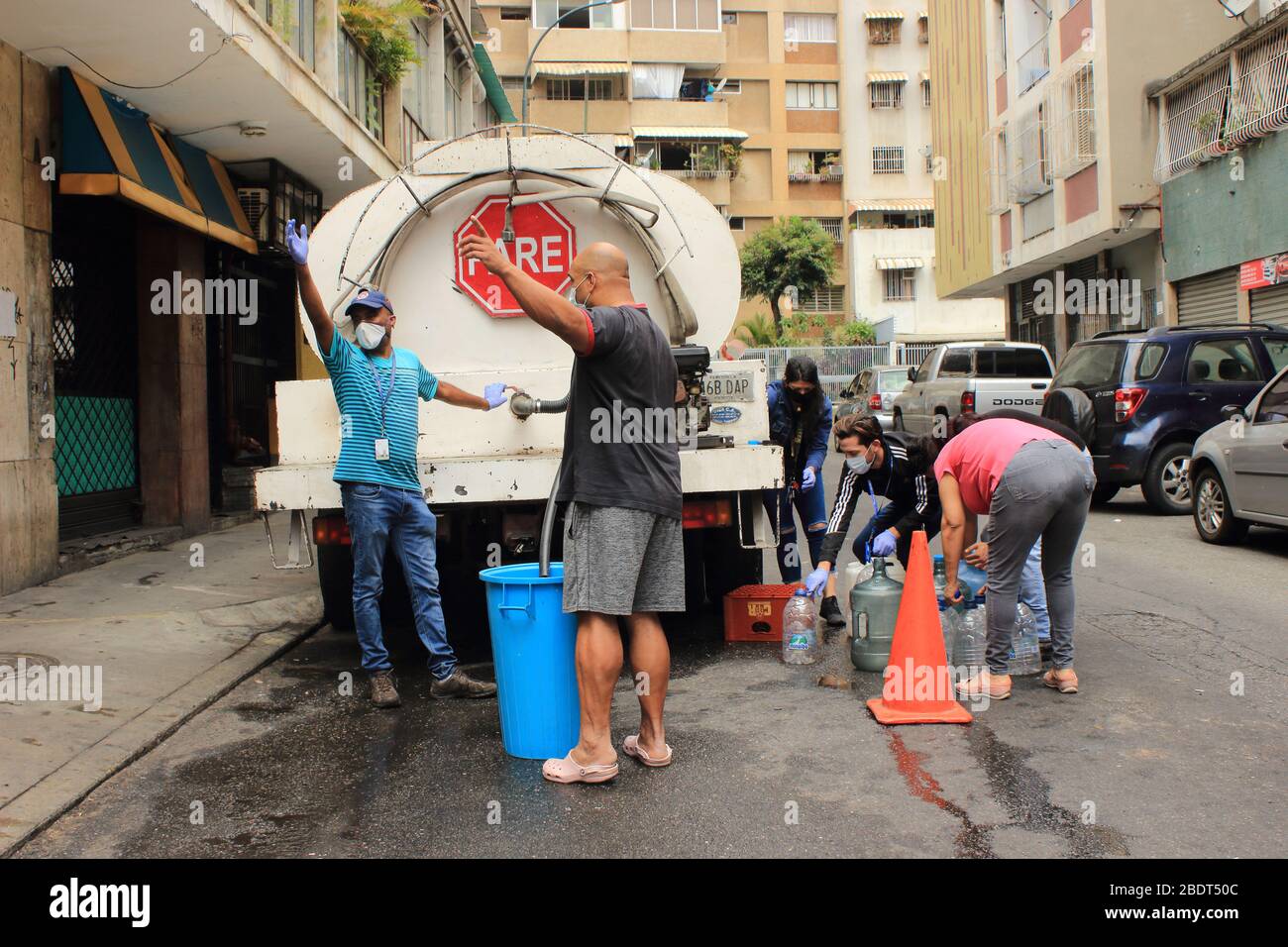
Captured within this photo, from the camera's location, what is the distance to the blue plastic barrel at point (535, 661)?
4.56m

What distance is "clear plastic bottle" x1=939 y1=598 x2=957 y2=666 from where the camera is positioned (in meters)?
6.30

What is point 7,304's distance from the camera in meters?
8.43

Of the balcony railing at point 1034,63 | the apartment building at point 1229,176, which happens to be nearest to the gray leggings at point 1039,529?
the apartment building at point 1229,176

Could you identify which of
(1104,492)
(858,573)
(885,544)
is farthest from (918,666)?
(1104,492)

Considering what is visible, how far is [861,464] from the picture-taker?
6.49 metres

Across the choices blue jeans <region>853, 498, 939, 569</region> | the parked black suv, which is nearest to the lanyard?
blue jeans <region>853, 498, 939, 569</region>

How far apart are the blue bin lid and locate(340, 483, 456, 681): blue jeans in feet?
3.10

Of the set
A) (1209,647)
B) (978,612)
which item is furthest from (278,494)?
(1209,647)

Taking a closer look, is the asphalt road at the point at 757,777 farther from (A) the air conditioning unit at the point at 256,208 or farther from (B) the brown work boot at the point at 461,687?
(A) the air conditioning unit at the point at 256,208

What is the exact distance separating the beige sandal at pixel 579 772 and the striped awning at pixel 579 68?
43.3 metres

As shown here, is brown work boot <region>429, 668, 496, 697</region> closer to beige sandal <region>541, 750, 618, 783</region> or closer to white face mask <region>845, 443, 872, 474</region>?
beige sandal <region>541, 750, 618, 783</region>

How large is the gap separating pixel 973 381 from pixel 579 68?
31.0 metres

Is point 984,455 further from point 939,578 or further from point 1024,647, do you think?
point 939,578

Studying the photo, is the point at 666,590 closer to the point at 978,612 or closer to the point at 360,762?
the point at 360,762
